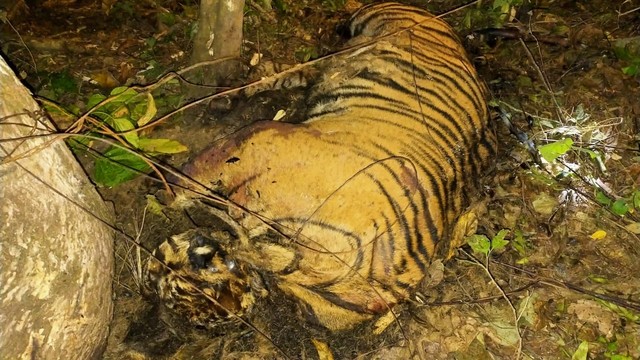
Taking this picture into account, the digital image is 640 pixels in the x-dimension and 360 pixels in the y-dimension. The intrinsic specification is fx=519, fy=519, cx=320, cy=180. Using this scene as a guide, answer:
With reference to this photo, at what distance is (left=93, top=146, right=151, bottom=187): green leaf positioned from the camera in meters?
3.46

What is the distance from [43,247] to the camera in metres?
2.21

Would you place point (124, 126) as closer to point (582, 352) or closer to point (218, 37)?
point (218, 37)

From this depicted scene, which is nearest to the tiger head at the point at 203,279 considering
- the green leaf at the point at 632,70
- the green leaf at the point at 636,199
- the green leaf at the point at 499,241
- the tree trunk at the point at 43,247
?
the tree trunk at the point at 43,247

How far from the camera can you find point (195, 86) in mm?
4297

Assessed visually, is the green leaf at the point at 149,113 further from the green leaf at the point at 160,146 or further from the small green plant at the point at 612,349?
the small green plant at the point at 612,349

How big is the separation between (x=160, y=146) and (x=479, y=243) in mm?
2425

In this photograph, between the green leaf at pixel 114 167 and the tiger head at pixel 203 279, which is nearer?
the tiger head at pixel 203 279

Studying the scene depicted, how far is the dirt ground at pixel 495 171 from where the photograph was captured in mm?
3350

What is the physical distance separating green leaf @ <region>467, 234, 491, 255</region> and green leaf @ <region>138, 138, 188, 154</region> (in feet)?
7.23

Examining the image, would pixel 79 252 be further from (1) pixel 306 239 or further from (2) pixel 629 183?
(2) pixel 629 183

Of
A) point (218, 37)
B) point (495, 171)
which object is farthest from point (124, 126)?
point (495, 171)

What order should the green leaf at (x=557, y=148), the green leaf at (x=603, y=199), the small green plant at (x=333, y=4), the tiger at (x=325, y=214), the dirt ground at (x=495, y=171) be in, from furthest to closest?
the small green plant at (x=333, y=4) < the green leaf at (x=603, y=199) < the green leaf at (x=557, y=148) < the dirt ground at (x=495, y=171) < the tiger at (x=325, y=214)

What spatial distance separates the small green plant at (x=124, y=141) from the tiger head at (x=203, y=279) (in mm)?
608

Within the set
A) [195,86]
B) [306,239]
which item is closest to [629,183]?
[306,239]
